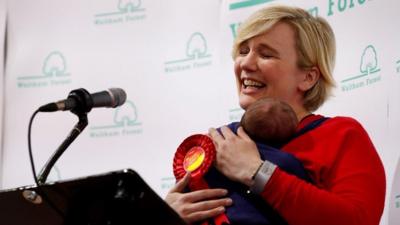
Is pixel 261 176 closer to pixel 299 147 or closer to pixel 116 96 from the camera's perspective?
pixel 299 147

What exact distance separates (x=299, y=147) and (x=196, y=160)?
246 millimetres

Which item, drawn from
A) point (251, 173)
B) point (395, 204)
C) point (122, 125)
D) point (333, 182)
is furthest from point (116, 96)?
point (122, 125)

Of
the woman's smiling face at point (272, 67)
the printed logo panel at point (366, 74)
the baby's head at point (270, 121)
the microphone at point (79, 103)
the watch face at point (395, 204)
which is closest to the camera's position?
the microphone at point (79, 103)

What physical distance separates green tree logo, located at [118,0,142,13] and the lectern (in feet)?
6.08

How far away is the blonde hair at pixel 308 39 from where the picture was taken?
192 cm

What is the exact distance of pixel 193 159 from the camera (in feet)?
5.73

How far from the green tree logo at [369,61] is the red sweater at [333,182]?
74 centimetres

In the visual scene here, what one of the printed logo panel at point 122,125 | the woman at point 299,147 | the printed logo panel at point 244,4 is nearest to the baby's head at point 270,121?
the woman at point 299,147

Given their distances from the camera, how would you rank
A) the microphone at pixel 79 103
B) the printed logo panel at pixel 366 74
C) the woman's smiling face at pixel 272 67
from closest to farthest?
the microphone at pixel 79 103
the woman's smiling face at pixel 272 67
the printed logo panel at pixel 366 74

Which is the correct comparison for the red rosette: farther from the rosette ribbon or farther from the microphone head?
the microphone head

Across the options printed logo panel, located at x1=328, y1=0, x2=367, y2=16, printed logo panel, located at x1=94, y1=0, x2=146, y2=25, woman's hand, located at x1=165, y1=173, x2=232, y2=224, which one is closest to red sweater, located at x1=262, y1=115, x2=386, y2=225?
woman's hand, located at x1=165, y1=173, x2=232, y2=224

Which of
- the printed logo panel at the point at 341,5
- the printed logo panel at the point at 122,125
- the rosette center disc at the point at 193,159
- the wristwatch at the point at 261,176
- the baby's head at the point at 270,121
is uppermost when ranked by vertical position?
the printed logo panel at the point at 341,5

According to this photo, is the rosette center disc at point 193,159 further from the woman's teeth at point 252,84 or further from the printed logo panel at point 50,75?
the printed logo panel at point 50,75

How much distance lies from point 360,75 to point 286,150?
2.90 ft
